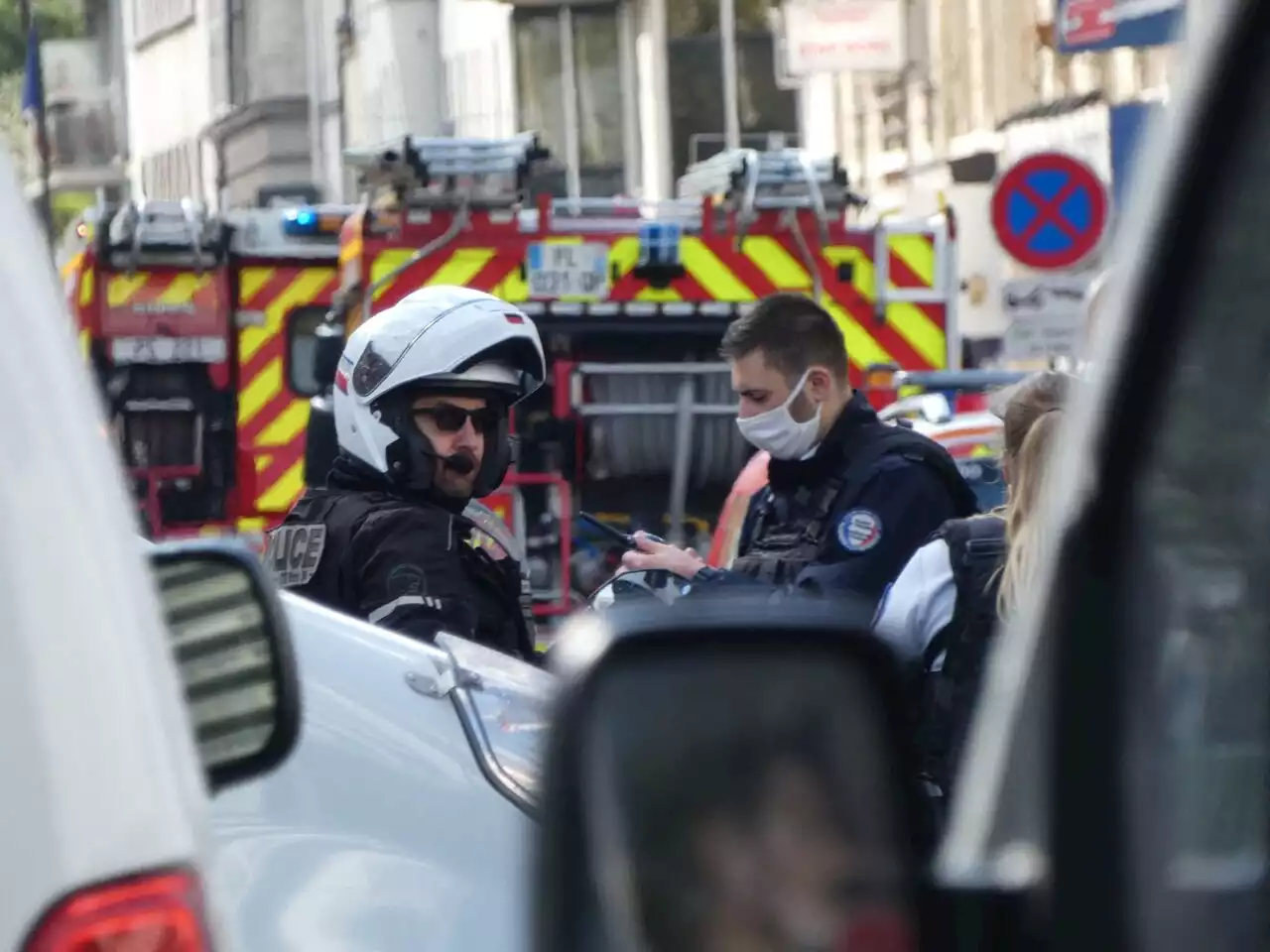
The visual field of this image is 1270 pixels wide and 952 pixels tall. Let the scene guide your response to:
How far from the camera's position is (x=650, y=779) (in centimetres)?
124

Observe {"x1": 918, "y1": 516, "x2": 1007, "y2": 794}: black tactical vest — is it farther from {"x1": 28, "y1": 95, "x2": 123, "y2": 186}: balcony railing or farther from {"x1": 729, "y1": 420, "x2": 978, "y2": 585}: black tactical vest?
{"x1": 28, "y1": 95, "x2": 123, "y2": 186}: balcony railing

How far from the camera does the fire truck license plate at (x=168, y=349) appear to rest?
42.6 feet

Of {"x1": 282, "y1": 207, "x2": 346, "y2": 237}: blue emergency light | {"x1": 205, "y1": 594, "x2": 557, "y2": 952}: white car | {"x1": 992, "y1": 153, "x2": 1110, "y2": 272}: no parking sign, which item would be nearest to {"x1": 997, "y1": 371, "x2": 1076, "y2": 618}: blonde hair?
{"x1": 205, "y1": 594, "x2": 557, "y2": 952}: white car

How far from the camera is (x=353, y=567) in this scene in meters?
4.25

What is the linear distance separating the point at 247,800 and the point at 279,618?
58cm

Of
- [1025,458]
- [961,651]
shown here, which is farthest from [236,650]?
[1025,458]

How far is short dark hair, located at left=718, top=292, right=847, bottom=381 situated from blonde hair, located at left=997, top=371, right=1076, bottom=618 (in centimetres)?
105

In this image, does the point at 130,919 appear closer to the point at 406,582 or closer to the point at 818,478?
the point at 406,582

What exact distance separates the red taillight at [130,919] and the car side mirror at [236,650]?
1.87ft

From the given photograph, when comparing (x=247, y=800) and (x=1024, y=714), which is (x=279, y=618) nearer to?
(x=247, y=800)

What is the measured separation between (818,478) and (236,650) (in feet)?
9.90

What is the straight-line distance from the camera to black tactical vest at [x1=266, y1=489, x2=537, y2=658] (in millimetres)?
4277

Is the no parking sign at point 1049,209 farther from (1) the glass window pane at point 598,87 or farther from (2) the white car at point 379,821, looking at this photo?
(1) the glass window pane at point 598,87

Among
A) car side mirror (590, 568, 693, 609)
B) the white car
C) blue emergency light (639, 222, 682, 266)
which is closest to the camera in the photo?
the white car
